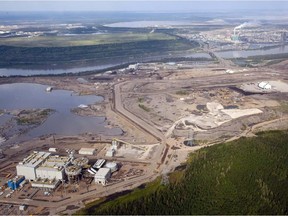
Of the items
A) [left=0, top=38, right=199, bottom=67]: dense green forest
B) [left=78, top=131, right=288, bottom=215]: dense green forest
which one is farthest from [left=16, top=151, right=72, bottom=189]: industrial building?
[left=0, top=38, right=199, bottom=67]: dense green forest

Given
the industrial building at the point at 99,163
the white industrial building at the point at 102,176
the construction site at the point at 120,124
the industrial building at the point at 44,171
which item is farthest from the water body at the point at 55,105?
the white industrial building at the point at 102,176

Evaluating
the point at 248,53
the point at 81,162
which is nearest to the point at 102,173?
the point at 81,162

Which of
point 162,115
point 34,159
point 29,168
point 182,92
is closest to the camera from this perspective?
point 29,168

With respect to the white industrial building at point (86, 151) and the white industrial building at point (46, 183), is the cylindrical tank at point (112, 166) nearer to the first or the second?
the white industrial building at point (86, 151)

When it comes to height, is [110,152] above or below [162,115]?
below

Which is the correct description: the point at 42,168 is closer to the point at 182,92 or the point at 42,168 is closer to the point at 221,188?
the point at 221,188

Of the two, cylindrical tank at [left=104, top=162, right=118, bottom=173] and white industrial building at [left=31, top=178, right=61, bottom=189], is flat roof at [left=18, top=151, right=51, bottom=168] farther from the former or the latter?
cylindrical tank at [left=104, top=162, right=118, bottom=173]
